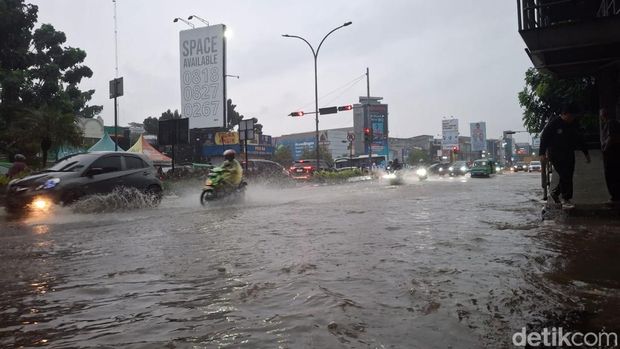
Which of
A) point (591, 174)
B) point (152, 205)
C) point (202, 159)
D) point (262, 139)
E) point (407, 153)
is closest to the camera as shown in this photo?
point (591, 174)

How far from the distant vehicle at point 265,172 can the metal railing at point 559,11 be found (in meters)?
14.3

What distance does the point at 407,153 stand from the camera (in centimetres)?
11012

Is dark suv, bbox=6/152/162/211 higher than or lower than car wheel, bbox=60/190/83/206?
higher

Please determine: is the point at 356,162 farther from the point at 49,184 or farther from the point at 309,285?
the point at 309,285

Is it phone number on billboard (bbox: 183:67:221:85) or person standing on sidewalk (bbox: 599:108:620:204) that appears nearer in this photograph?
person standing on sidewalk (bbox: 599:108:620:204)

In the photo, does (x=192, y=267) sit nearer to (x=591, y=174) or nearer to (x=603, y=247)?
(x=603, y=247)

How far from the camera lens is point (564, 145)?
6.63 m

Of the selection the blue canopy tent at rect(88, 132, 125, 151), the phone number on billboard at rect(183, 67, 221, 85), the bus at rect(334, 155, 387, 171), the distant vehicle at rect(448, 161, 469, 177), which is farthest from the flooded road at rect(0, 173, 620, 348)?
the bus at rect(334, 155, 387, 171)

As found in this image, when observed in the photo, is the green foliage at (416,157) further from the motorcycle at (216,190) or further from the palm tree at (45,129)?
the motorcycle at (216,190)

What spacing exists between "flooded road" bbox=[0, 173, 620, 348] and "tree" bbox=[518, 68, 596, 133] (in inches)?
320

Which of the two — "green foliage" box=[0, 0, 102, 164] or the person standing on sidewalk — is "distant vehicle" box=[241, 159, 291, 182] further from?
the person standing on sidewalk

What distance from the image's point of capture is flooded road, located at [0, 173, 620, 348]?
257 cm

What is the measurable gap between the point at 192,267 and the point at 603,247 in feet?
12.9

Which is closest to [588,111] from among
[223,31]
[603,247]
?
[603,247]
